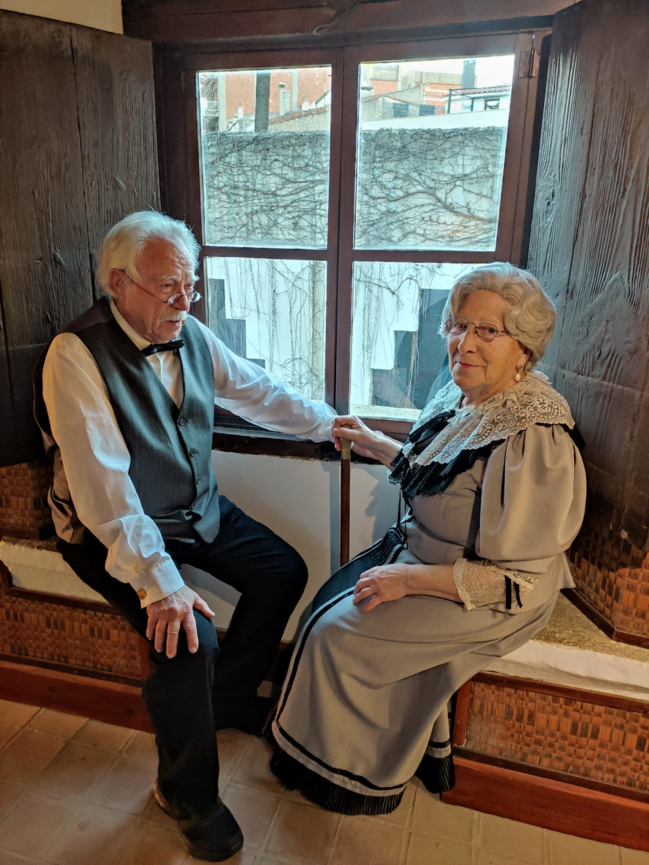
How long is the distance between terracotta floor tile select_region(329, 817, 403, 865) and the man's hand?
2.19 feet

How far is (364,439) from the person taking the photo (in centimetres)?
197

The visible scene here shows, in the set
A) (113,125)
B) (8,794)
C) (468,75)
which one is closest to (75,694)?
(8,794)

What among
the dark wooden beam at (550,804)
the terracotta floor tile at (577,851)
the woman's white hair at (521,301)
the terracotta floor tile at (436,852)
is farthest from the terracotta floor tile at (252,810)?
the woman's white hair at (521,301)

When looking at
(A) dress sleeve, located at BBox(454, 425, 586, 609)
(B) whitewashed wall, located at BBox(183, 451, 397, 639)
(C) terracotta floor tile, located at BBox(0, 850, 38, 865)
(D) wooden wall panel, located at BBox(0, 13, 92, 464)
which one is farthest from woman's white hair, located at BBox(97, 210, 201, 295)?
(C) terracotta floor tile, located at BBox(0, 850, 38, 865)

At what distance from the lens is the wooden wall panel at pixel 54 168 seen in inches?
66.6

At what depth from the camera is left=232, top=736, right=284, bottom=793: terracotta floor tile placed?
1778mm

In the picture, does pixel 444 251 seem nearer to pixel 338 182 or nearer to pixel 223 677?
pixel 338 182

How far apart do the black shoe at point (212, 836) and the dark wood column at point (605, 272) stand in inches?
44.2

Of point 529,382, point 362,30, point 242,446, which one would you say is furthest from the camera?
point 242,446

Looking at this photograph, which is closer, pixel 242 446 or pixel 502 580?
pixel 502 580

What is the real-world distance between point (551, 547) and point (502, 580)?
0.47ft

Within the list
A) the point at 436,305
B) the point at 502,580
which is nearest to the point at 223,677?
the point at 502,580

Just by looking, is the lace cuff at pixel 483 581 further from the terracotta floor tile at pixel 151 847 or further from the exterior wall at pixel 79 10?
the exterior wall at pixel 79 10

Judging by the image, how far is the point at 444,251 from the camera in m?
1.97
